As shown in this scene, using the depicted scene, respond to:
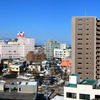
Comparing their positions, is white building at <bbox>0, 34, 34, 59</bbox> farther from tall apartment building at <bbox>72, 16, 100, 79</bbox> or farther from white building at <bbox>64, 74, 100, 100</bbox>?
white building at <bbox>64, 74, 100, 100</bbox>

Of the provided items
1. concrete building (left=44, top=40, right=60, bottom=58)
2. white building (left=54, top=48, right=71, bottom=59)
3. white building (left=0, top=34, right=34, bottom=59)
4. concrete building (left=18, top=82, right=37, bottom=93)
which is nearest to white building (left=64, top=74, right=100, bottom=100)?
concrete building (left=18, top=82, right=37, bottom=93)

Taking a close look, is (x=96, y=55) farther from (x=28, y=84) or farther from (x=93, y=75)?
(x=28, y=84)

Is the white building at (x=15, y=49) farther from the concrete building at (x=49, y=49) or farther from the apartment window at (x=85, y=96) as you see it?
the apartment window at (x=85, y=96)

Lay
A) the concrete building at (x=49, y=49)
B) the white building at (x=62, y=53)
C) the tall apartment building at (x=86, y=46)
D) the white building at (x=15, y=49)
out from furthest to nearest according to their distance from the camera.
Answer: the white building at (x=15, y=49), the concrete building at (x=49, y=49), the white building at (x=62, y=53), the tall apartment building at (x=86, y=46)

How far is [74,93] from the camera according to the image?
497cm

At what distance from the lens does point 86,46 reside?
14070mm

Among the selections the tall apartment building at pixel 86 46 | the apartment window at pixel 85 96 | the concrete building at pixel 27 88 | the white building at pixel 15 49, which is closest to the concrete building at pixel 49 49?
the white building at pixel 15 49

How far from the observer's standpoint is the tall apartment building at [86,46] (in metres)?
14.0

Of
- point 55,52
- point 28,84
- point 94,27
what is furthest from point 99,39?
point 55,52

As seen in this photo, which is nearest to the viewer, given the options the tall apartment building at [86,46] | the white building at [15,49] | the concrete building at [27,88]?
the concrete building at [27,88]

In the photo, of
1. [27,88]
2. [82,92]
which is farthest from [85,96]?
[27,88]

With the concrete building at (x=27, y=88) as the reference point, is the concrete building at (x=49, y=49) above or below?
above

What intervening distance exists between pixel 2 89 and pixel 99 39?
32.5 feet

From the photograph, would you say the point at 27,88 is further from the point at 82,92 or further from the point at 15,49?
the point at 15,49
